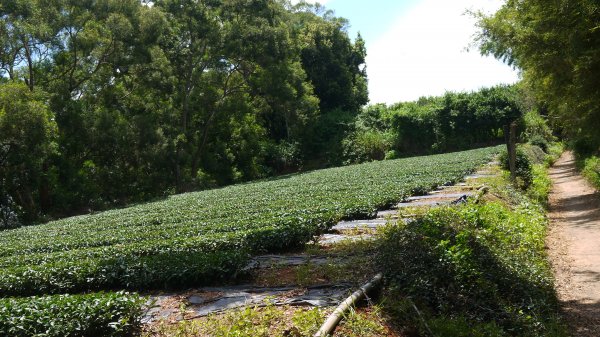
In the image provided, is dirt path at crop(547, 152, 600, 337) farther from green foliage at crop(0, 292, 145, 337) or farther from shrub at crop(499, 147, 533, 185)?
green foliage at crop(0, 292, 145, 337)

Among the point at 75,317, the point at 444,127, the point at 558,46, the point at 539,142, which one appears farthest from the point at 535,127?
the point at 75,317

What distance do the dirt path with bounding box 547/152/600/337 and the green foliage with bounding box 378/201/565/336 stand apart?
1.07ft

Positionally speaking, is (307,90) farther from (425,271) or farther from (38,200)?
(425,271)

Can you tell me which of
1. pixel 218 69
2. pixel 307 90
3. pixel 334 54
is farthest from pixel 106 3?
pixel 334 54

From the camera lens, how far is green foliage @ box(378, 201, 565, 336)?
550 centimetres

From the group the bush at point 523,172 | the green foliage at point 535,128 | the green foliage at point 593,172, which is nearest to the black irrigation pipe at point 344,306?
the bush at point 523,172

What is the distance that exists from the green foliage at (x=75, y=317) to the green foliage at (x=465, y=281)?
9.16 ft

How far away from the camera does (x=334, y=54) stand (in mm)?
50312

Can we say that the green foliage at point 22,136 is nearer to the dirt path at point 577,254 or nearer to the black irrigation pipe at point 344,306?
the dirt path at point 577,254

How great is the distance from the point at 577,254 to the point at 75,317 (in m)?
9.13

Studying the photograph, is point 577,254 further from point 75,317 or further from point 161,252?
point 75,317

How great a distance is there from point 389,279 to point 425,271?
17.6 inches

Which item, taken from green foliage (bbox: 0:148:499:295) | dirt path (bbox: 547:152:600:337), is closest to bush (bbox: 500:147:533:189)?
dirt path (bbox: 547:152:600:337)

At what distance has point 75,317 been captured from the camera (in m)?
5.08
